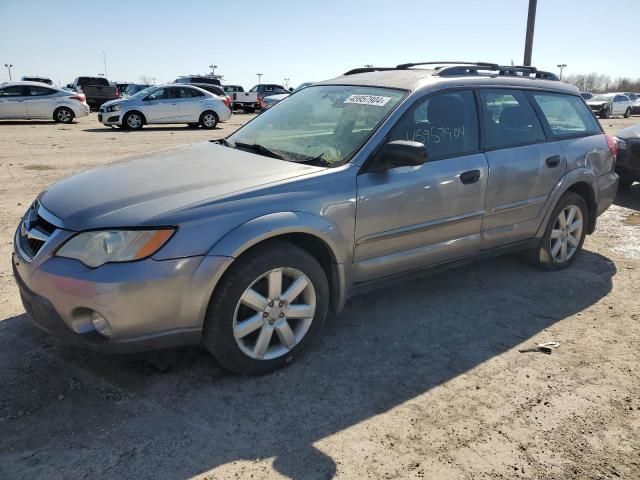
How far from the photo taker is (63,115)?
19.2 metres

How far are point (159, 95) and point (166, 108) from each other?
467 millimetres

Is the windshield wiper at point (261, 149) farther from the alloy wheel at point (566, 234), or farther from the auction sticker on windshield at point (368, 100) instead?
the alloy wheel at point (566, 234)

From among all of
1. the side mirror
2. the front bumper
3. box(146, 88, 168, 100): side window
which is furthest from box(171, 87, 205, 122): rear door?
the front bumper

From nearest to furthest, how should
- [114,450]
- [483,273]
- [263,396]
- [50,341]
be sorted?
[114,450], [263,396], [50,341], [483,273]

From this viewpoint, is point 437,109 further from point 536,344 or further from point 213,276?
point 213,276

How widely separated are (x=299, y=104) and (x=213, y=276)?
6.63 feet

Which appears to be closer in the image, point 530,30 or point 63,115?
point 530,30

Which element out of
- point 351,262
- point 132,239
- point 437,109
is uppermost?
point 437,109

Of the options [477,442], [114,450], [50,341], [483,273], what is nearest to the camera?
[114,450]

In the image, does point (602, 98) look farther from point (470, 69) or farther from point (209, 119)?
point (470, 69)

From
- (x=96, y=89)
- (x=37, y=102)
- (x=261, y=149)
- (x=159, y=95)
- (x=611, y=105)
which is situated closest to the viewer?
(x=261, y=149)

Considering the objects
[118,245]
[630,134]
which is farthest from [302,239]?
[630,134]

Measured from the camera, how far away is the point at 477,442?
8.52ft

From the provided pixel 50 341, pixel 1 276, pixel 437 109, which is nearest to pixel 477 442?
pixel 437 109
